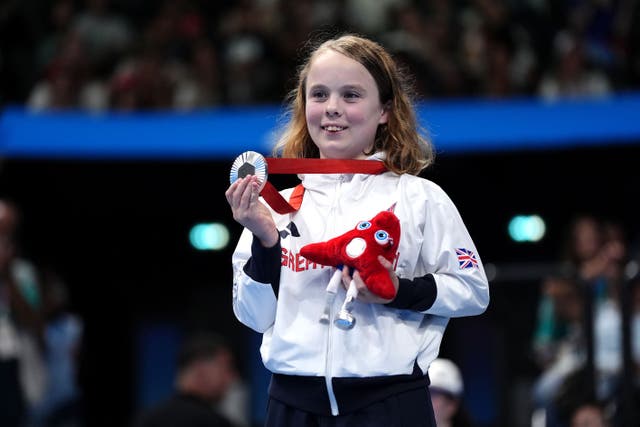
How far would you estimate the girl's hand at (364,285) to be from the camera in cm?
287

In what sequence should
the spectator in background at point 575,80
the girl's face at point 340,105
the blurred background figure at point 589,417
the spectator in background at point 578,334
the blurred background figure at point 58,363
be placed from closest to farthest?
the girl's face at point 340,105 → the blurred background figure at point 589,417 → the spectator in background at point 578,334 → the blurred background figure at point 58,363 → the spectator in background at point 575,80

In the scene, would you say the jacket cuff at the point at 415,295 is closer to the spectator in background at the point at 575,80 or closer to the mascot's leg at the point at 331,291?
the mascot's leg at the point at 331,291

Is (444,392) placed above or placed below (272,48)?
below

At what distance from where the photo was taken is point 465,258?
3.06 meters

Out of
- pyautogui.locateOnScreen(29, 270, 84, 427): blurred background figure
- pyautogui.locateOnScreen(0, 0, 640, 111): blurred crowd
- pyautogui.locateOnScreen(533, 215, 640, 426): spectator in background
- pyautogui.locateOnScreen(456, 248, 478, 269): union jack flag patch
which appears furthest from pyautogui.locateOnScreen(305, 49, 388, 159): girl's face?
pyautogui.locateOnScreen(29, 270, 84, 427): blurred background figure

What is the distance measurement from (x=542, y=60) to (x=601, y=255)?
2.98 metres

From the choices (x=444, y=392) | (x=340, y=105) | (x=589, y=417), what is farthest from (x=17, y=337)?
(x=340, y=105)

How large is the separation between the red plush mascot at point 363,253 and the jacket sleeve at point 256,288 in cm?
11

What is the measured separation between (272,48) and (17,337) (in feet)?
12.4

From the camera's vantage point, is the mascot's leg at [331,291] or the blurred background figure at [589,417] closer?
the mascot's leg at [331,291]

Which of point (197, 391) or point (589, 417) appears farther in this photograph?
point (197, 391)

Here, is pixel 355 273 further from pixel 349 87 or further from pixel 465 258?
pixel 349 87

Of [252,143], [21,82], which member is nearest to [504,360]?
[252,143]

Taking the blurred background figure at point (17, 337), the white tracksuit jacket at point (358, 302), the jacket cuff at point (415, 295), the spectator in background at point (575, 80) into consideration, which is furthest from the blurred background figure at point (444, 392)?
the spectator in background at point (575, 80)
